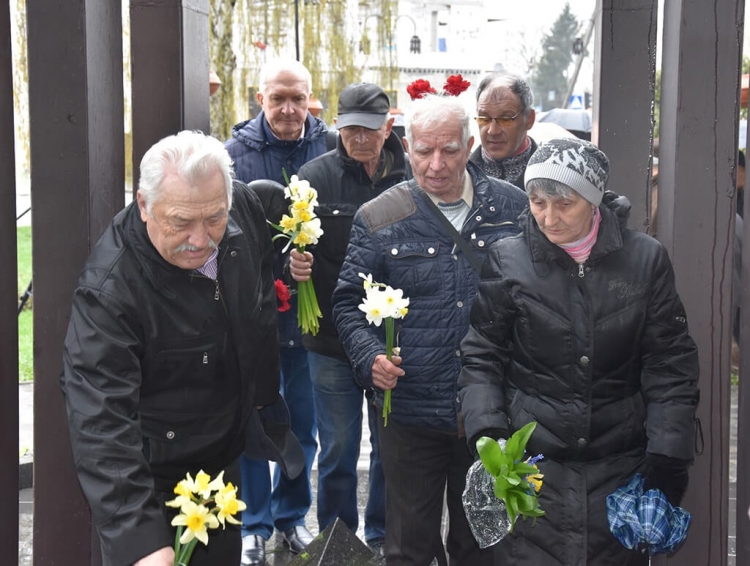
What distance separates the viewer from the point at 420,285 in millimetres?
3775

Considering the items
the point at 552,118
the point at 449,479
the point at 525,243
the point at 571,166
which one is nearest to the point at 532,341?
the point at 525,243

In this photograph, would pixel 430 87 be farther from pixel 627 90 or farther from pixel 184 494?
pixel 184 494

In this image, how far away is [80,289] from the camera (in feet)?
9.64

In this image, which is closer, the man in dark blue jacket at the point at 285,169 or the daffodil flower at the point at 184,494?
the daffodil flower at the point at 184,494

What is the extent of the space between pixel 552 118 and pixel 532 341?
449 inches

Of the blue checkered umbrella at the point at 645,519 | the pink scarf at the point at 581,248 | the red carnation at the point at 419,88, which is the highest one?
the red carnation at the point at 419,88

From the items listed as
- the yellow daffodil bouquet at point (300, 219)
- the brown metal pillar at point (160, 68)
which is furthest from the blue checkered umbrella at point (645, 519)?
the brown metal pillar at point (160, 68)

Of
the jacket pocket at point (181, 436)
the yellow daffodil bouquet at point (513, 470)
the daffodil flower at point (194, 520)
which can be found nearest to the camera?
the daffodil flower at point (194, 520)

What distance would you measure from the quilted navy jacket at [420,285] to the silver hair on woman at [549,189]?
0.60 metres

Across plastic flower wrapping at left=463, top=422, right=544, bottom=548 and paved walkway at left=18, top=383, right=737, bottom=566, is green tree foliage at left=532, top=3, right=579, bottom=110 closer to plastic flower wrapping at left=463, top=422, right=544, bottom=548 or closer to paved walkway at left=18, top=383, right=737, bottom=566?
paved walkway at left=18, top=383, right=737, bottom=566

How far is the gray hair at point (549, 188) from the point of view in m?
3.18

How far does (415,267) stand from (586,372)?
A: 858mm

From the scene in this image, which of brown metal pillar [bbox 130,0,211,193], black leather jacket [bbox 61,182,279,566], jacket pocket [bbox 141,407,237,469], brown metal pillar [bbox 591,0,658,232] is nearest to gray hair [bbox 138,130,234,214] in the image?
black leather jacket [bbox 61,182,279,566]

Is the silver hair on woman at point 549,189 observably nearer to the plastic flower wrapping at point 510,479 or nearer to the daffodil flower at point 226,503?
the plastic flower wrapping at point 510,479
